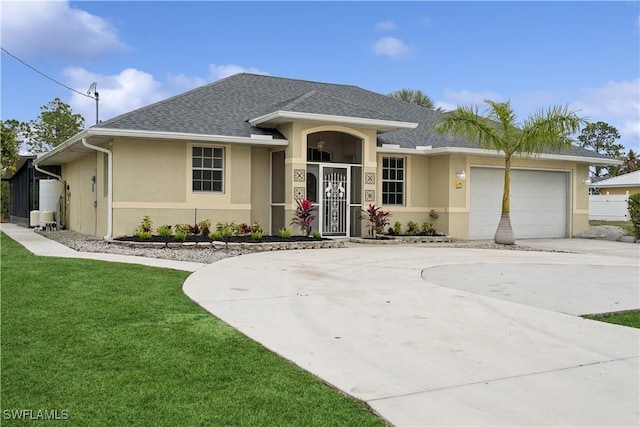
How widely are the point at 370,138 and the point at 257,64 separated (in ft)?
39.2

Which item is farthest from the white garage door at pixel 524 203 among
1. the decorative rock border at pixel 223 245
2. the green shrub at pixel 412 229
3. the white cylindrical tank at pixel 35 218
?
the white cylindrical tank at pixel 35 218

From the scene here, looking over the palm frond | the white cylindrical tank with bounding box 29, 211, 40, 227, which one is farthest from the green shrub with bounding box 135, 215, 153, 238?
the palm frond

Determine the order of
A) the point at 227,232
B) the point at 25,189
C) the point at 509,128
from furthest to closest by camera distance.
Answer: the point at 25,189 < the point at 509,128 < the point at 227,232

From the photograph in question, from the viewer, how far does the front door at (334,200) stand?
57.0ft

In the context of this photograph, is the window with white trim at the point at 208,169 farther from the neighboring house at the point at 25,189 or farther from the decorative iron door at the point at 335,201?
the neighboring house at the point at 25,189

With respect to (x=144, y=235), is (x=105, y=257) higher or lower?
lower

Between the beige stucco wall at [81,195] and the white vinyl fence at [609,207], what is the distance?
95.2ft

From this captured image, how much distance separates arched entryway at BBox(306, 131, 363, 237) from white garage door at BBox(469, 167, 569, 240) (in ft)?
14.1

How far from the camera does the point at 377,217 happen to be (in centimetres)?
1752

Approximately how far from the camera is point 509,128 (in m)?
17.0

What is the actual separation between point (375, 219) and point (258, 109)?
531 cm

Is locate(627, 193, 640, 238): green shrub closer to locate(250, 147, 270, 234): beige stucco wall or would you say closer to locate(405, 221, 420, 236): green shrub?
locate(405, 221, 420, 236): green shrub

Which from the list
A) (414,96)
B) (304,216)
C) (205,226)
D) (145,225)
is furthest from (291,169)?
(414,96)

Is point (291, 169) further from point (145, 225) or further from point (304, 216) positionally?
point (145, 225)
